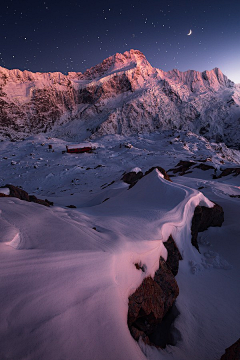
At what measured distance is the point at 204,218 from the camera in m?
4.90

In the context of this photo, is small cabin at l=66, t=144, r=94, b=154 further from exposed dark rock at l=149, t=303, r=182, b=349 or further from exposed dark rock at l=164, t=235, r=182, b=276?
exposed dark rock at l=149, t=303, r=182, b=349

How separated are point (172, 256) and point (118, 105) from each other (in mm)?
88806

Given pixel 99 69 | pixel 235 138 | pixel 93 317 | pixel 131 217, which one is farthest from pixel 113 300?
pixel 99 69

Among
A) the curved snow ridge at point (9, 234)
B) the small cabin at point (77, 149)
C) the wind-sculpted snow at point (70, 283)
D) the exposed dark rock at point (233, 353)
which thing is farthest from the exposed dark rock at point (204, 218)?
the small cabin at point (77, 149)

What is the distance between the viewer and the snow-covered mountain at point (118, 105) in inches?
2953

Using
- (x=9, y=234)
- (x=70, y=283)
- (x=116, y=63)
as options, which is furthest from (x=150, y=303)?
(x=116, y=63)

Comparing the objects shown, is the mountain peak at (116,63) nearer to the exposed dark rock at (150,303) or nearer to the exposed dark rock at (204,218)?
the exposed dark rock at (204,218)

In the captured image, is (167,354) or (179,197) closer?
(167,354)

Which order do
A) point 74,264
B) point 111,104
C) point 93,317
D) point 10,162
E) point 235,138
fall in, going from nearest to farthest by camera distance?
1. point 93,317
2. point 74,264
3. point 10,162
4. point 235,138
5. point 111,104

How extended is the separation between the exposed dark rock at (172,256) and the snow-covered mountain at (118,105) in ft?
225

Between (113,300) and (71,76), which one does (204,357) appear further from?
(71,76)

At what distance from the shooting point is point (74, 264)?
2006 mm

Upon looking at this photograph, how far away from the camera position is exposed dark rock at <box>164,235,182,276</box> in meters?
3.29

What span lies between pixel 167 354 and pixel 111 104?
91869 mm
